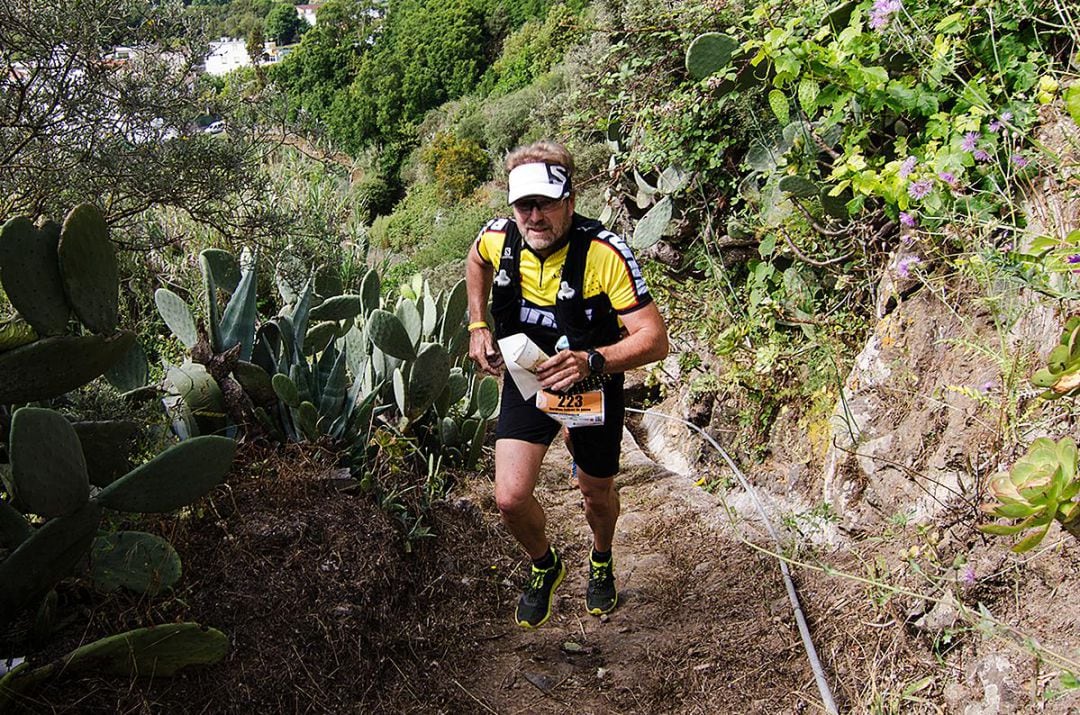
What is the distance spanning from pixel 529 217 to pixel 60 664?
1738 millimetres

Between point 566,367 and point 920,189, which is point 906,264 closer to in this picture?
point 920,189

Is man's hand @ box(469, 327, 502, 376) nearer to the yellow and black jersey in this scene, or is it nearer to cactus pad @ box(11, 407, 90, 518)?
the yellow and black jersey

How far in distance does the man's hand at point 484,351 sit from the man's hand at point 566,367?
31 cm

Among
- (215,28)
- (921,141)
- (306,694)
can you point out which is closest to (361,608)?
(306,694)

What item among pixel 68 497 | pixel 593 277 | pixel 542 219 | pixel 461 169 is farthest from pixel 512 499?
pixel 461 169

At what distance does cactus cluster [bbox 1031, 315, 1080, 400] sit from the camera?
Answer: 209 cm

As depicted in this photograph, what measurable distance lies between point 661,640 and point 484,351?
3.94 ft

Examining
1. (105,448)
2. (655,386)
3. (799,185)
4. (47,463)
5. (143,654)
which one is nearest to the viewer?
(47,463)

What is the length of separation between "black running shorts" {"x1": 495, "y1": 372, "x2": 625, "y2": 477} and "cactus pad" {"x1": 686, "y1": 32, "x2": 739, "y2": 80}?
6.68 feet

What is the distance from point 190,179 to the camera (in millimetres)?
4219

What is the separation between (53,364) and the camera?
7.42ft

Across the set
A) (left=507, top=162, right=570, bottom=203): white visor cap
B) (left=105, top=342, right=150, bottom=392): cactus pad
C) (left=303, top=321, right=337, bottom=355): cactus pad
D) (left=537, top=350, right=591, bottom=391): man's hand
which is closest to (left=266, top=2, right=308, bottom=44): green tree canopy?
(left=303, top=321, right=337, bottom=355): cactus pad

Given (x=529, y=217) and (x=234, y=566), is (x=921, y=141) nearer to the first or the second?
(x=529, y=217)

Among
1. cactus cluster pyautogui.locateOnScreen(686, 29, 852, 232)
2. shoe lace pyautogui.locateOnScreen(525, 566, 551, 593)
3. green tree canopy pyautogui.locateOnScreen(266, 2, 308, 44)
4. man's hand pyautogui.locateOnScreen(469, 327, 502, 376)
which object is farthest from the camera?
green tree canopy pyautogui.locateOnScreen(266, 2, 308, 44)
